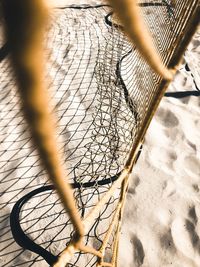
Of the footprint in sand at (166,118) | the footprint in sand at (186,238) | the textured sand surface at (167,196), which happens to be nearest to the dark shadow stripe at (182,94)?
the textured sand surface at (167,196)

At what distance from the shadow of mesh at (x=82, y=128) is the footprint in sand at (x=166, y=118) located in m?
0.33

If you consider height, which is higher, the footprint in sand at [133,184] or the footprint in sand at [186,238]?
the footprint in sand at [186,238]

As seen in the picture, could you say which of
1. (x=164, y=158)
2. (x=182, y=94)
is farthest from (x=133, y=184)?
(x=182, y=94)

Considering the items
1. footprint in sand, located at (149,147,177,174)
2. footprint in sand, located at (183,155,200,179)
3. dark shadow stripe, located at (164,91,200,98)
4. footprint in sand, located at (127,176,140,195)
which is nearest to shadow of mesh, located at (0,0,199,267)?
footprint in sand, located at (127,176,140,195)

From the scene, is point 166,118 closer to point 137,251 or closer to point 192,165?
point 192,165

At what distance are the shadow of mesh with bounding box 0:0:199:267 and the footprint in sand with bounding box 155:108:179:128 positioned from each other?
33 cm

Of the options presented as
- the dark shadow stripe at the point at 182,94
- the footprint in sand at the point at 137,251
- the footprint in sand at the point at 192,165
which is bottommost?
the footprint in sand at the point at 137,251

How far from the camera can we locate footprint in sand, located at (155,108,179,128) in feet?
11.0

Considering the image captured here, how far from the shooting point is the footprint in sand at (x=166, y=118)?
334 cm

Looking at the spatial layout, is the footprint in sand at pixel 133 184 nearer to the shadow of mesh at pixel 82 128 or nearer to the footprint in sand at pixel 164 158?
the shadow of mesh at pixel 82 128

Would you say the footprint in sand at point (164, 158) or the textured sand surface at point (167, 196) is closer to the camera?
the textured sand surface at point (167, 196)

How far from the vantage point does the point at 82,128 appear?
10.2 ft

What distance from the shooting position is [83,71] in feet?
12.8

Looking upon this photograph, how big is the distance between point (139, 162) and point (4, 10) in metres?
2.65
